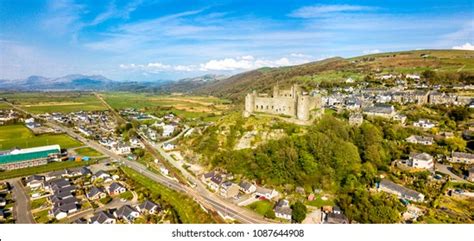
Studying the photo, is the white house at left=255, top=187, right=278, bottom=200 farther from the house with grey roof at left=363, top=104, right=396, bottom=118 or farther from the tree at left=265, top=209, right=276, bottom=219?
the house with grey roof at left=363, top=104, right=396, bottom=118

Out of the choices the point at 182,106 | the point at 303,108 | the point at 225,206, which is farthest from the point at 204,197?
the point at 182,106

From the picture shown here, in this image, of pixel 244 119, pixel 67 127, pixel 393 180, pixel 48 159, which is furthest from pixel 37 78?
pixel 393 180

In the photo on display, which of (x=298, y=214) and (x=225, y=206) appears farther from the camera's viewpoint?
(x=225, y=206)

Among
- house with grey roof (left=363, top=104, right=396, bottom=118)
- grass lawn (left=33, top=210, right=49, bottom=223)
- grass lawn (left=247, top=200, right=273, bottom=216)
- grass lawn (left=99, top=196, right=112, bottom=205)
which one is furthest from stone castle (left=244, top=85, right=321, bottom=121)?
grass lawn (left=33, top=210, right=49, bottom=223)

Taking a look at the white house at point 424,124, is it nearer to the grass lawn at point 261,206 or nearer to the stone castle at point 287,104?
the stone castle at point 287,104

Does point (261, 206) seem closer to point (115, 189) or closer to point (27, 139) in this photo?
point (115, 189)

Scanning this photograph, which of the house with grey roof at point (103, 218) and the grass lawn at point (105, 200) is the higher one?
the house with grey roof at point (103, 218)

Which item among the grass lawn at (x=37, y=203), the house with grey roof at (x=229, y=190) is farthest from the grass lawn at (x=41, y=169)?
the house with grey roof at (x=229, y=190)
